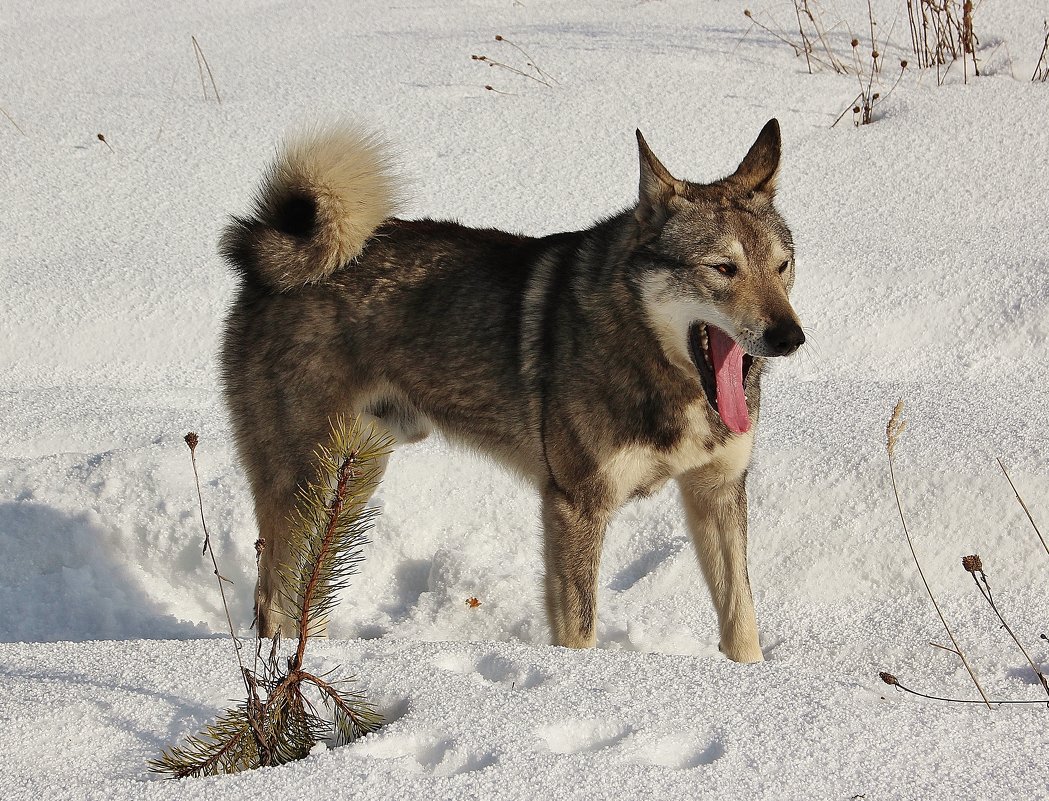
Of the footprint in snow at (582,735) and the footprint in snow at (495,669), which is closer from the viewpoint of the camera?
the footprint in snow at (582,735)

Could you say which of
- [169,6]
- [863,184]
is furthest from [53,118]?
[863,184]

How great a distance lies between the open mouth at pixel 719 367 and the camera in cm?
287

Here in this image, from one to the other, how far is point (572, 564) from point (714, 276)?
2.83 ft

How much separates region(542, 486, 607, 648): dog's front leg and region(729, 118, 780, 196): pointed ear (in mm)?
1016

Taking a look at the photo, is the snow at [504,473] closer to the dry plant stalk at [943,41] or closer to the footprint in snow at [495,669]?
the footprint in snow at [495,669]

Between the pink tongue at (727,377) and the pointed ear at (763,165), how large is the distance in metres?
0.51

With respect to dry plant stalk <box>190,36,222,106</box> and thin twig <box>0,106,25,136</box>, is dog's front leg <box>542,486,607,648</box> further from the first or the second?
thin twig <box>0,106,25,136</box>

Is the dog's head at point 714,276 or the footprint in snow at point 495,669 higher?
the dog's head at point 714,276

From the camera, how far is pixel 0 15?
9.01 metres

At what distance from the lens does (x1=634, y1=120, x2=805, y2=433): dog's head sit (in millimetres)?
2736

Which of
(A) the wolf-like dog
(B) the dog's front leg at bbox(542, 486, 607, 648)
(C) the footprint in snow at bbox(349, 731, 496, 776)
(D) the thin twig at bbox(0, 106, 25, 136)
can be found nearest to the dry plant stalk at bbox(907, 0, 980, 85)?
(A) the wolf-like dog

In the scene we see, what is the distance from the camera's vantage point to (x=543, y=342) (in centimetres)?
314

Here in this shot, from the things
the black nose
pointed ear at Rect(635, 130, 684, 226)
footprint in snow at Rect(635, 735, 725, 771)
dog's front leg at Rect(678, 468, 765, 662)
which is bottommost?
dog's front leg at Rect(678, 468, 765, 662)

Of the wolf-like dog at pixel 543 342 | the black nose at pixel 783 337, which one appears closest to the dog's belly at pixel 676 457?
the wolf-like dog at pixel 543 342
